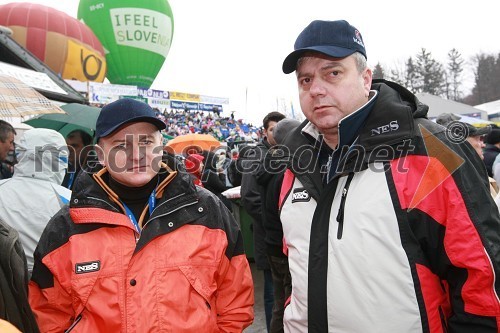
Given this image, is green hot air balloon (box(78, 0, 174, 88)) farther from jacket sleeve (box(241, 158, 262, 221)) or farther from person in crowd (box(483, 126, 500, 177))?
jacket sleeve (box(241, 158, 262, 221))

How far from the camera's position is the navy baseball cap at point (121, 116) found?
6.95 feet

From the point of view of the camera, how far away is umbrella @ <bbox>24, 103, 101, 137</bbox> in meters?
6.00

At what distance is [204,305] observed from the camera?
1.94m

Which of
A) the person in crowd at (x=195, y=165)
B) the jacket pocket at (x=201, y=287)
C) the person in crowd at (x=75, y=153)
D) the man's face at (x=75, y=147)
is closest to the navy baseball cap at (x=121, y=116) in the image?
the jacket pocket at (x=201, y=287)

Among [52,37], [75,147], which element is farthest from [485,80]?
[75,147]

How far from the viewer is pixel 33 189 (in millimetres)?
2900

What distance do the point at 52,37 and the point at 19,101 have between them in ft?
50.8

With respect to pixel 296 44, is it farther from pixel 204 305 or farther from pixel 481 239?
pixel 204 305

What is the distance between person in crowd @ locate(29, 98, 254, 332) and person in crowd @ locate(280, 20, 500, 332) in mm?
375

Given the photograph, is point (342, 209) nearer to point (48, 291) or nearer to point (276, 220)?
point (276, 220)

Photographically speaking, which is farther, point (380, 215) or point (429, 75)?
point (429, 75)

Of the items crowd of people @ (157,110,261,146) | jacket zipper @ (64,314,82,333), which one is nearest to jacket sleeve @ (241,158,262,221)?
jacket zipper @ (64,314,82,333)

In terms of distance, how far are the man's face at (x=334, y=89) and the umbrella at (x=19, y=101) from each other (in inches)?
112

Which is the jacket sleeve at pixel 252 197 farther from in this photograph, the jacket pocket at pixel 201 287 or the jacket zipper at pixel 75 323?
the jacket zipper at pixel 75 323
